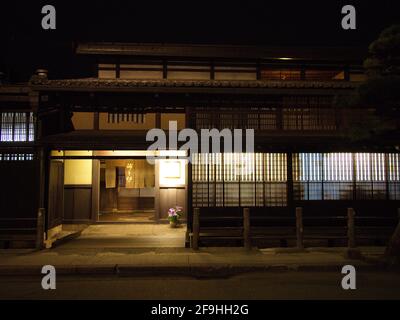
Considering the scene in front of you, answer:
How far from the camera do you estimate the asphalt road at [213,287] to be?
7.34 meters

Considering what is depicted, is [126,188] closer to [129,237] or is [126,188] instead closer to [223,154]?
[129,237]

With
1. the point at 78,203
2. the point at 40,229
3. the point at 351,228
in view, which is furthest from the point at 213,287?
the point at 78,203

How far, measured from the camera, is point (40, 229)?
1139 centimetres

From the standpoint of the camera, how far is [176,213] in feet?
53.6

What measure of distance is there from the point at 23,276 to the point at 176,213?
26.0 feet

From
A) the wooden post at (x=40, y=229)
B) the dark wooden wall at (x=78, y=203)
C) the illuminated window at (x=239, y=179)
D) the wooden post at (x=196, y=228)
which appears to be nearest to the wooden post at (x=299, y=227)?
the illuminated window at (x=239, y=179)

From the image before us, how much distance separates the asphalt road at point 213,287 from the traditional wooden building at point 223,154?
3.01 metres

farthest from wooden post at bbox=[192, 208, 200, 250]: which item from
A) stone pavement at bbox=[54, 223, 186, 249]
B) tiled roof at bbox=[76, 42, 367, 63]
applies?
tiled roof at bbox=[76, 42, 367, 63]

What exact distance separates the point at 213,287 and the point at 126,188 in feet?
50.7

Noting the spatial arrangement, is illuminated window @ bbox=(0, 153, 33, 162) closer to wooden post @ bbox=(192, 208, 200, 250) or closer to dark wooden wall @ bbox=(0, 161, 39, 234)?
dark wooden wall @ bbox=(0, 161, 39, 234)

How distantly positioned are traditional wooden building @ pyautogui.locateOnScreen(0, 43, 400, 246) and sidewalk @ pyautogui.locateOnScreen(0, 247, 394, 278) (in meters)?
0.84

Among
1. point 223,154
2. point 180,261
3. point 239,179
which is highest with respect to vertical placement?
point 223,154

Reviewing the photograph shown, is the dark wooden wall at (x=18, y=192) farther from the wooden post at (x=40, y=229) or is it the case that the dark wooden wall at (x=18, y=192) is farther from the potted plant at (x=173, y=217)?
the potted plant at (x=173, y=217)

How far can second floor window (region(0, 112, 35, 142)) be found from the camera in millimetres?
12258
